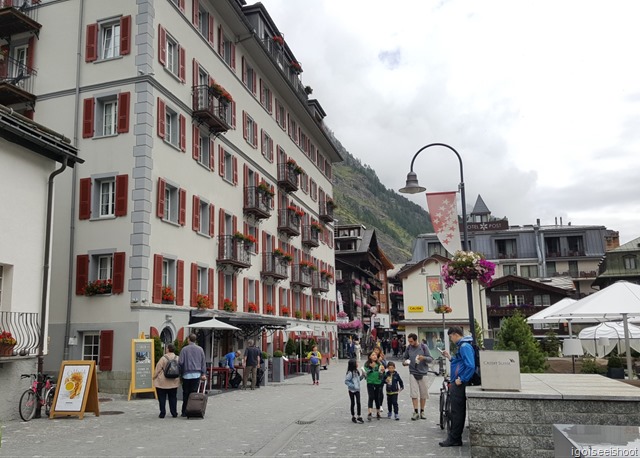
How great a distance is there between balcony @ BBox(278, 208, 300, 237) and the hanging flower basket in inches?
935

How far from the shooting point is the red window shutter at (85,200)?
2202 centimetres

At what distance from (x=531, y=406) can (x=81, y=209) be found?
59.6 ft

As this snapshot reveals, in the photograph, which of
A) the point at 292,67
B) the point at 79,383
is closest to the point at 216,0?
the point at 292,67

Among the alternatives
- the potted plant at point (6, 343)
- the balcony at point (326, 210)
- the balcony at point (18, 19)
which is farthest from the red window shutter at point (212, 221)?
the balcony at point (326, 210)

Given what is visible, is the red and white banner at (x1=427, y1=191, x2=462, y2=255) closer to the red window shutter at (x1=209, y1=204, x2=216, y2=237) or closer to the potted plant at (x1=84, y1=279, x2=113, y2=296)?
the potted plant at (x1=84, y1=279, x2=113, y2=296)

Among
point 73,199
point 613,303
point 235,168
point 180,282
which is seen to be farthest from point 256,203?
point 613,303

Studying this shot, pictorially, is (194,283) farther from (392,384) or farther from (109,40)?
(392,384)

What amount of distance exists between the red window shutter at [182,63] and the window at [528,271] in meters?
55.5

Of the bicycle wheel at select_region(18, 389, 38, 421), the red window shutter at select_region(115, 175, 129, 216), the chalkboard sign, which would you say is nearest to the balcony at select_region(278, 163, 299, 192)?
the red window shutter at select_region(115, 175, 129, 216)

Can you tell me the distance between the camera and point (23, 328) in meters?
14.1

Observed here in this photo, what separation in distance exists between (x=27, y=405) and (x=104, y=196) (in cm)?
1038

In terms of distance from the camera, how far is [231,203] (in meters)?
29.2

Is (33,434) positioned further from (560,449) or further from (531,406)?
(560,449)

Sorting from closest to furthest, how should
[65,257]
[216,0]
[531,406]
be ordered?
[531,406] < [65,257] < [216,0]
